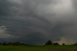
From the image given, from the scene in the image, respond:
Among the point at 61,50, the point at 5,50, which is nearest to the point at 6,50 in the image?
the point at 5,50

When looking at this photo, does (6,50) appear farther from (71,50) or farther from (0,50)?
(71,50)

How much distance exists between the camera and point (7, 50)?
7775cm

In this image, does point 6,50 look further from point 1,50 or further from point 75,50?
point 75,50

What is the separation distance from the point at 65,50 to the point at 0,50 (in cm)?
2918

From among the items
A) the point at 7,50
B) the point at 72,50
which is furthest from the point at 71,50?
the point at 7,50

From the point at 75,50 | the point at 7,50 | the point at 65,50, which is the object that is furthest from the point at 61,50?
the point at 7,50

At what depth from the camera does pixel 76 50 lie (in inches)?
3029

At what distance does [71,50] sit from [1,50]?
31584 millimetres

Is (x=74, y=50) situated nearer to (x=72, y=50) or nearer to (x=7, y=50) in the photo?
(x=72, y=50)

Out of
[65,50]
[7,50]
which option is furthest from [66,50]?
[7,50]

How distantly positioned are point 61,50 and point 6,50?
2502 cm

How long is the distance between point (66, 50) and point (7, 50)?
87.8 ft

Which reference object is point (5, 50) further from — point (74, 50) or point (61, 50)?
point (74, 50)

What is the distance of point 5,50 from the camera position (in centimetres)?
7769
